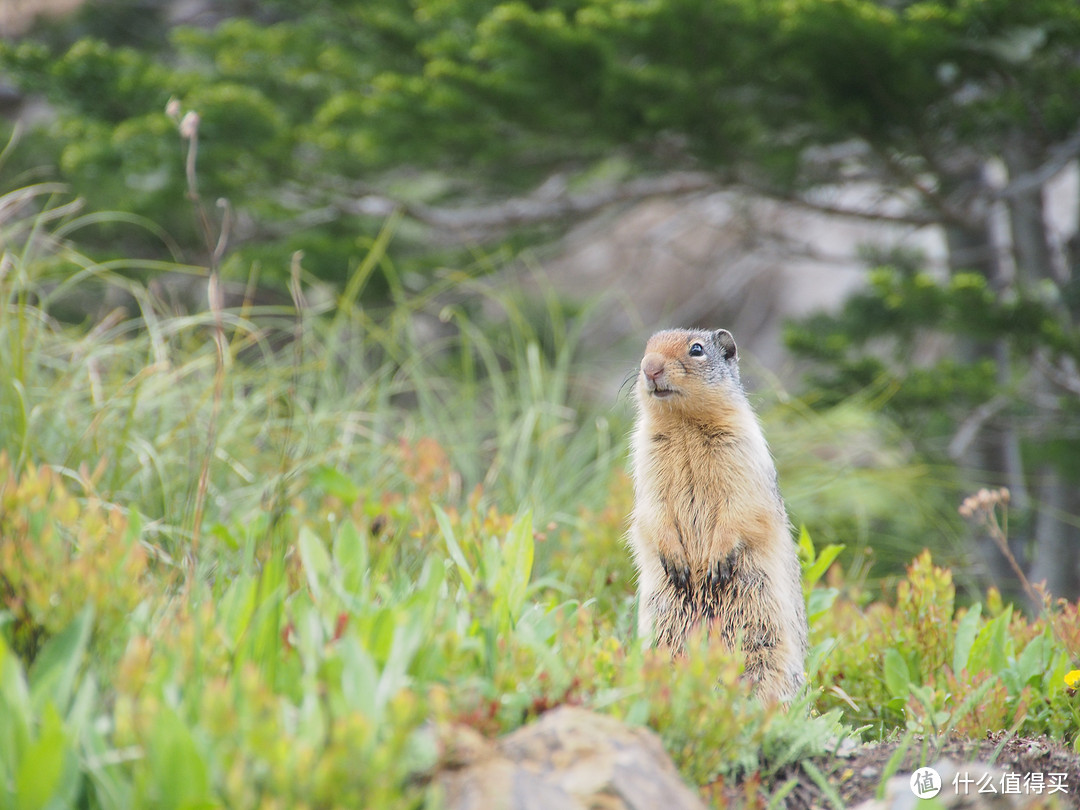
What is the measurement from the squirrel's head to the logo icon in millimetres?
1315

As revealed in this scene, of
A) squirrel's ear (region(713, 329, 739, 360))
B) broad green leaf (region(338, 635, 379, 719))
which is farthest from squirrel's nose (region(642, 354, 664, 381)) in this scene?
broad green leaf (region(338, 635, 379, 719))

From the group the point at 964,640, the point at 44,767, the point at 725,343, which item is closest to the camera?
the point at 44,767

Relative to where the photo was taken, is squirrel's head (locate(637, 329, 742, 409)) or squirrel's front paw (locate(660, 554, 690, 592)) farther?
squirrel's head (locate(637, 329, 742, 409))

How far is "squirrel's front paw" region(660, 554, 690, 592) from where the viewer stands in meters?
2.75

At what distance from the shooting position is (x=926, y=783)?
78.5 inches

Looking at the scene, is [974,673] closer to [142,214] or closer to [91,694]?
[91,694]

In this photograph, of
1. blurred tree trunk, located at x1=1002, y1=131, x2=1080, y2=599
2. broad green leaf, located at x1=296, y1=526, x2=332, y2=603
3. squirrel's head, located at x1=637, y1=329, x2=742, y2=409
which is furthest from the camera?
blurred tree trunk, located at x1=1002, y1=131, x2=1080, y2=599

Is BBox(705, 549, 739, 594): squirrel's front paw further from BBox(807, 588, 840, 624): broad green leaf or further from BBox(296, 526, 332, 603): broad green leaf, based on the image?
BBox(296, 526, 332, 603): broad green leaf

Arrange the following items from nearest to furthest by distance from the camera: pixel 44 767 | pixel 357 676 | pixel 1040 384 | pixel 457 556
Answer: pixel 44 767 → pixel 357 676 → pixel 457 556 → pixel 1040 384

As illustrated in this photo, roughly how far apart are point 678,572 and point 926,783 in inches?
37.1

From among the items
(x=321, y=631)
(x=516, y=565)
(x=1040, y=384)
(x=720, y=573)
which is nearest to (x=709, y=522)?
(x=720, y=573)

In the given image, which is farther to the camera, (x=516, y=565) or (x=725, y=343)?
(x=725, y=343)

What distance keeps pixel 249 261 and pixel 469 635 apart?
4298 millimetres

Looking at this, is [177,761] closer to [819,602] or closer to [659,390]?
[659,390]
